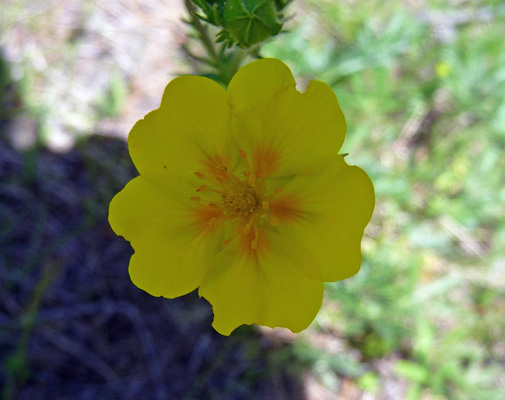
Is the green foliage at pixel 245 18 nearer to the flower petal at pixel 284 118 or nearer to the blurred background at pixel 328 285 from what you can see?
the flower petal at pixel 284 118

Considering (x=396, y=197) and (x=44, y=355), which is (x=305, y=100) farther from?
(x=44, y=355)

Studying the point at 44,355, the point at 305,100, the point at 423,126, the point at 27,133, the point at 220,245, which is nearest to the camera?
the point at 305,100

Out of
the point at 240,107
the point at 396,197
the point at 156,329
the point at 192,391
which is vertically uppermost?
the point at 240,107

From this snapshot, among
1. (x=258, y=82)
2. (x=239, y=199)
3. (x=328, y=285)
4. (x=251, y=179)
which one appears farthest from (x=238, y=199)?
(x=328, y=285)

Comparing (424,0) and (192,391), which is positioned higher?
(424,0)

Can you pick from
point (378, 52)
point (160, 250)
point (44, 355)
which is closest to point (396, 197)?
point (378, 52)

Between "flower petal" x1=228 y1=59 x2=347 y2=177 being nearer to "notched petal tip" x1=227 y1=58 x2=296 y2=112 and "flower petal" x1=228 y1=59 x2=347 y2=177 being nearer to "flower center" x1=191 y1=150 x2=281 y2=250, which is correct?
"notched petal tip" x1=227 y1=58 x2=296 y2=112

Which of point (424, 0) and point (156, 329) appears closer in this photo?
point (156, 329)
